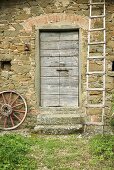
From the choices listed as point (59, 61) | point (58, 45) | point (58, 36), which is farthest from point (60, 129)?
point (58, 36)

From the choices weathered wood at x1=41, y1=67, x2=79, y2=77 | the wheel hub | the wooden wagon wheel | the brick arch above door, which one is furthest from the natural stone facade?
the wheel hub

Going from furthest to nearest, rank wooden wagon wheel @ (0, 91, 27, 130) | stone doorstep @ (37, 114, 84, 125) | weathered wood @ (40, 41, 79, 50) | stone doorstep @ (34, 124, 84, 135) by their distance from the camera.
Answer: weathered wood @ (40, 41, 79, 50)
wooden wagon wheel @ (0, 91, 27, 130)
stone doorstep @ (37, 114, 84, 125)
stone doorstep @ (34, 124, 84, 135)

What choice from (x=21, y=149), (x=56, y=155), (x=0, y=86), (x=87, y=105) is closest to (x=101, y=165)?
(x=56, y=155)

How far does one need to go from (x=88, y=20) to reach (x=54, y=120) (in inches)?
92.1

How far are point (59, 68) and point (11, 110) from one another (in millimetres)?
1448

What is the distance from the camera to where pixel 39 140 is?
7.93 m

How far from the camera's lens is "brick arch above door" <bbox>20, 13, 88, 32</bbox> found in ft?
29.2

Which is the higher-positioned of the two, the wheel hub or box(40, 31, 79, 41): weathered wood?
box(40, 31, 79, 41): weathered wood

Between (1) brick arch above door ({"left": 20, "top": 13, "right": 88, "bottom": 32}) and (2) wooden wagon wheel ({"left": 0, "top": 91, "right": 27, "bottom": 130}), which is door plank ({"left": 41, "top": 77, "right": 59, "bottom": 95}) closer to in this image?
(2) wooden wagon wheel ({"left": 0, "top": 91, "right": 27, "bottom": 130})

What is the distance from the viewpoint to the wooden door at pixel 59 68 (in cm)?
914

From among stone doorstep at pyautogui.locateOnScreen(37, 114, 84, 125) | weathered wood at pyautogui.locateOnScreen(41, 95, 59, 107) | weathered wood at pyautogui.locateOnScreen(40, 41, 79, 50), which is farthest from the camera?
weathered wood at pyautogui.locateOnScreen(41, 95, 59, 107)

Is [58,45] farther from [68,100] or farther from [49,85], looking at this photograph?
[68,100]

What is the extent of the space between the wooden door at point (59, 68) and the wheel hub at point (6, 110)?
80 cm

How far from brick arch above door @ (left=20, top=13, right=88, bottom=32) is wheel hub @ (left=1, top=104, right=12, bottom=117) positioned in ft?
5.78
